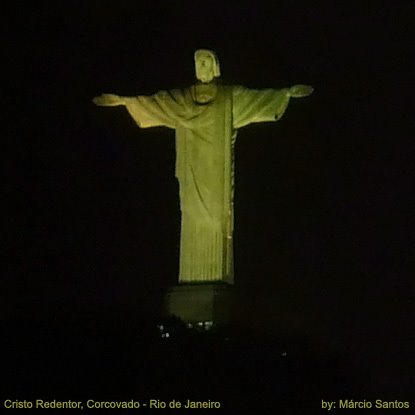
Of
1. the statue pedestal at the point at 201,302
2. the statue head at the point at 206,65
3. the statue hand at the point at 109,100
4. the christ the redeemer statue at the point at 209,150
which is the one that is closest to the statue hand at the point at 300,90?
the christ the redeemer statue at the point at 209,150

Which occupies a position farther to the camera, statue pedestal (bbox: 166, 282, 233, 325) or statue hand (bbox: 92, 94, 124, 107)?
statue hand (bbox: 92, 94, 124, 107)

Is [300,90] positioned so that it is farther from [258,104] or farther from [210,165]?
[210,165]

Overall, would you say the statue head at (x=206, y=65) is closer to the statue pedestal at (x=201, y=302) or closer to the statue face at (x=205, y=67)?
the statue face at (x=205, y=67)

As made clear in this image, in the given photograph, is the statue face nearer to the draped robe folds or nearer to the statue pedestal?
the draped robe folds

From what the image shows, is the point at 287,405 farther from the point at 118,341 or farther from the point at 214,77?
the point at 214,77

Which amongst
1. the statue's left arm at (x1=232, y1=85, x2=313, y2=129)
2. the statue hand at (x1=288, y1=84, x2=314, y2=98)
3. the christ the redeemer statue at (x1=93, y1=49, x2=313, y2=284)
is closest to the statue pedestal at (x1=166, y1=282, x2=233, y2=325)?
the christ the redeemer statue at (x1=93, y1=49, x2=313, y2=284)

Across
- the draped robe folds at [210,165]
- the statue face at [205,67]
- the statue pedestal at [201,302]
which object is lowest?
the statue pedestal at [201,302]

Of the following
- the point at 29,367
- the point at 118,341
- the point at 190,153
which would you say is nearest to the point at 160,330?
the point at 118,341
